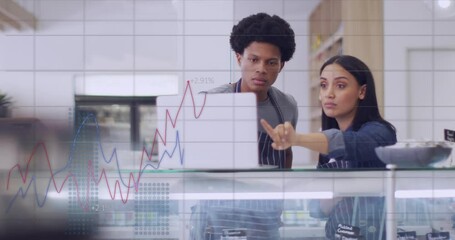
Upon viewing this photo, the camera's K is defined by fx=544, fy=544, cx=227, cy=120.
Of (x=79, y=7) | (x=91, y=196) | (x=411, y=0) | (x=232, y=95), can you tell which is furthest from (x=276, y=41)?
(x=91, y=196)

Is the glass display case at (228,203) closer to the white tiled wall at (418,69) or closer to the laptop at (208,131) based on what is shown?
the laptop at (208,131)

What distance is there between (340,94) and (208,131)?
1.56 ft

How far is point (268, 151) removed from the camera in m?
1.86

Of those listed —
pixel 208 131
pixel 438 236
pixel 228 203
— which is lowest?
pixel 438 236

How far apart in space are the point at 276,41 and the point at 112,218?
852 mm

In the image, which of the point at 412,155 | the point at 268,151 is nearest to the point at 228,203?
the point at 268,151

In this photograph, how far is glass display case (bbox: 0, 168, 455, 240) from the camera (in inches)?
74.8

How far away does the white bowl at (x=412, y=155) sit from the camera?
1.86 m

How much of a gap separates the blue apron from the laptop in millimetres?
17

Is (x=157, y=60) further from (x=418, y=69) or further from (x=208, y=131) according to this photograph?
(x=418, y=69)

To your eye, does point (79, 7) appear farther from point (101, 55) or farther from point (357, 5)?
point (357, 5)

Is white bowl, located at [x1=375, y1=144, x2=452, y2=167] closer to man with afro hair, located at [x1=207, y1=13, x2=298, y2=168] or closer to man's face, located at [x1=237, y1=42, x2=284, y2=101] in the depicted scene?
man with afro hair, located at [x1=207, y1=13, x2=298, y2=168]

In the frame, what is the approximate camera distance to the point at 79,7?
6.28ft

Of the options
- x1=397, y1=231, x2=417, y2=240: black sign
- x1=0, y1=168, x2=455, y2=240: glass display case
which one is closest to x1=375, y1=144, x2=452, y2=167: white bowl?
x1=0, y1=168, x2=455, y2=240: glass display case
